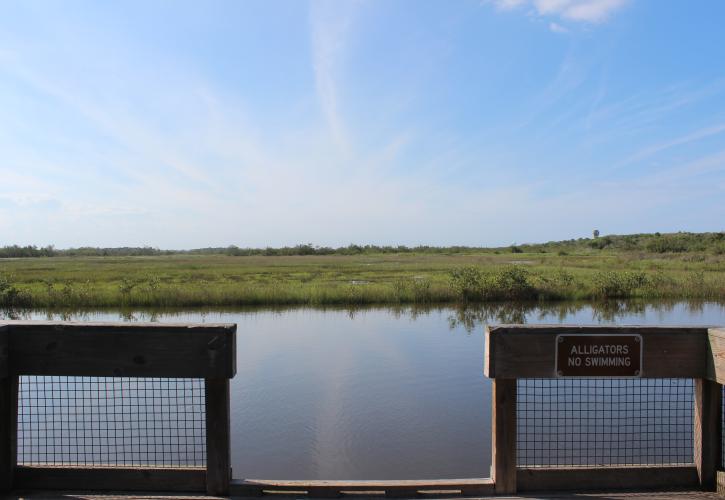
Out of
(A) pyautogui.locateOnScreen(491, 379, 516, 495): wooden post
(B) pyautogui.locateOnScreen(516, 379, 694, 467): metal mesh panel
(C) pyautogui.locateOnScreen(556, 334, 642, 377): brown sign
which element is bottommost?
(B) pyautogui.locateOnScreen(516, 379, 694, 467): metal mesh panel

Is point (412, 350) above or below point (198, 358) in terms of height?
below

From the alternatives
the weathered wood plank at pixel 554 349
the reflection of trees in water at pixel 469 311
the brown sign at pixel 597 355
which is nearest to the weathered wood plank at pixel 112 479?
the weathered wood plank at pixel 554 349

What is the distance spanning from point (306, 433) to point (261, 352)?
6989mm

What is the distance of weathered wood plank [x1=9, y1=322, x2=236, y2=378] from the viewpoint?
378cm

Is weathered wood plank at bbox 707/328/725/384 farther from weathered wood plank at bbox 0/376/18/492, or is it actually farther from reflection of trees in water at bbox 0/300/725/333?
reflection of trees in water at bbox 0/300/725/333

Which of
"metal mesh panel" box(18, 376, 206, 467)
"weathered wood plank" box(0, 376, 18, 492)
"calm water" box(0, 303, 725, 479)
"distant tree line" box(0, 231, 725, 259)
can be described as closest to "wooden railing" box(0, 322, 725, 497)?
"weathered wood plank" box(0, 376, 18, 492)

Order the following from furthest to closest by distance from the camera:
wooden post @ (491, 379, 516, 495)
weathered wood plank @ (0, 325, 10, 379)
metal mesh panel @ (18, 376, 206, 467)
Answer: metal mesh panel @ (18, 376, 206, 467)
wooden post @ (491, 379, 516, 495)
weathered wood plank @ (0, 325, 10, 379)

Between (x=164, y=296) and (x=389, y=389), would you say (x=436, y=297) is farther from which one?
(x=389, y=389)

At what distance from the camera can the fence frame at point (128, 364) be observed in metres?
3.78

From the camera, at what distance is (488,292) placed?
90.9 feet

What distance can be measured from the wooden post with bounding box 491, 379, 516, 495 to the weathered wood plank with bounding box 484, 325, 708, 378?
15 centimetres

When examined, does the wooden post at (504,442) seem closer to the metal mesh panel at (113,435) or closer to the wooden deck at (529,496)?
the wooden deck at (529,496)

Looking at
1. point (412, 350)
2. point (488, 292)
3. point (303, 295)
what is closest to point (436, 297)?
point (488, 292)

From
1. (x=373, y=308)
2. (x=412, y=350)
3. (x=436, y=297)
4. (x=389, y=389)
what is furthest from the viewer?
(x=436, y=297)
